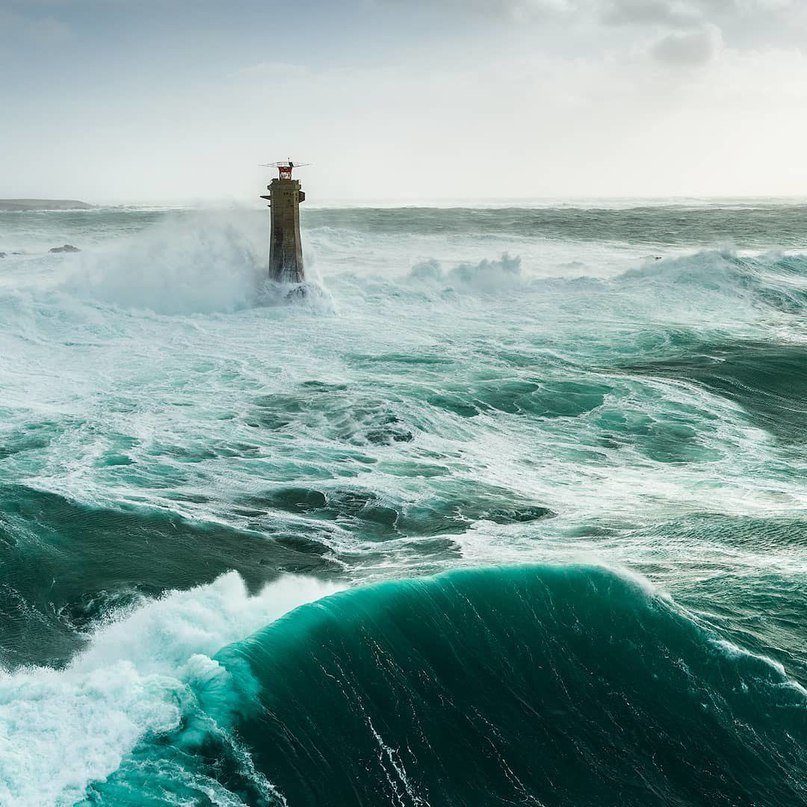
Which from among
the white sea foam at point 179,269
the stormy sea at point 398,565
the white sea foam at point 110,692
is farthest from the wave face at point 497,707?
the white sea foam at point 179,269

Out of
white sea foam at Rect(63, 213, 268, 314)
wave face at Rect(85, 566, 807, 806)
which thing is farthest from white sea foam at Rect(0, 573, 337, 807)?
white sea foam at Rect(63, 213, 268, 314)

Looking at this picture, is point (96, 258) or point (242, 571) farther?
point (96, 258)

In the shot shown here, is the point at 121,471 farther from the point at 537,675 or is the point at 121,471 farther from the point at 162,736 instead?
the point at 537,675

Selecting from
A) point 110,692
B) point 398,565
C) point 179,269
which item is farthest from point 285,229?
point 110,692

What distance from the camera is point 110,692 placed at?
207 inches

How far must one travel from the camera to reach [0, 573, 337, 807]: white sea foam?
462cm

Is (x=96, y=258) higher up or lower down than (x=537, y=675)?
higher up

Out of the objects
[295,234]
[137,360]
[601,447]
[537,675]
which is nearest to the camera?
[537,675]

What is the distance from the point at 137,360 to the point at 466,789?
14303 millimetres

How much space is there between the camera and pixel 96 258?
24.2 meters

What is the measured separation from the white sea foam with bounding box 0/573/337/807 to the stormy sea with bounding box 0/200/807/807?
19 mm

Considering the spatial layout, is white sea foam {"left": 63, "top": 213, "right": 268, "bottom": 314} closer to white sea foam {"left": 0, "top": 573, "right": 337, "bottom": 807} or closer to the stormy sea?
the stormy sea

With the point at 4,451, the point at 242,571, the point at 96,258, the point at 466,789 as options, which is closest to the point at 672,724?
the point at 466,789

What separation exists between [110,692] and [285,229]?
777 inches
